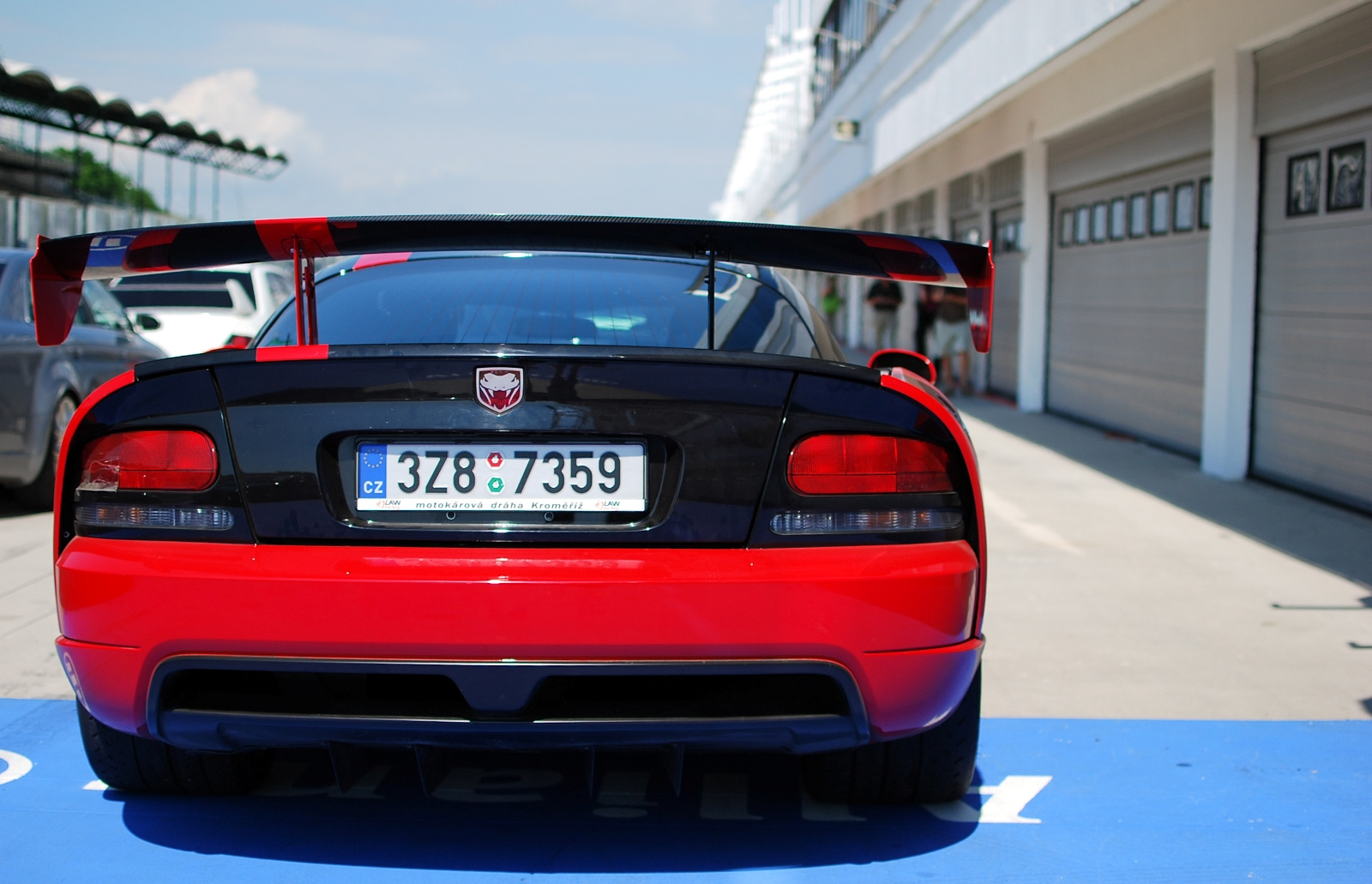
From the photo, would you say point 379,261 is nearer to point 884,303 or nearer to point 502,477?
point 502,477

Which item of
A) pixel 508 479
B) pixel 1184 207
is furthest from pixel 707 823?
pixel 1184 207

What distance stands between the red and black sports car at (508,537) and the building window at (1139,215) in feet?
30.6

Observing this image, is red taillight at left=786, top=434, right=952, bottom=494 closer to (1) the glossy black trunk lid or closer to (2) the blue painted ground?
(1) the glossy black trunk lid

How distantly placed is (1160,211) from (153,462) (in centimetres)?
983

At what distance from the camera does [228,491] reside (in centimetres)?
236

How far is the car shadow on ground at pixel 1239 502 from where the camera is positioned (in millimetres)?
6156

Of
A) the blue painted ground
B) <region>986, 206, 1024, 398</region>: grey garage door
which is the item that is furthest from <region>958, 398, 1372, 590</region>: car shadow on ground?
<region>986, 206, 1024, 398</region>: grey garage door

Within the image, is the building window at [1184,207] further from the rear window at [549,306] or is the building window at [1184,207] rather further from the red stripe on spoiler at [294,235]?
→ the red stripe on spoiler at [294,235]

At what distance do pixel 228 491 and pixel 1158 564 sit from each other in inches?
183

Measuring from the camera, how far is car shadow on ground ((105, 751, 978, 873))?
8.61 feet

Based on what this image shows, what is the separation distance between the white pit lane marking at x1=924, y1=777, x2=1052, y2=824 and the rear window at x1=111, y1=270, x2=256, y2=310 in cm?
1067

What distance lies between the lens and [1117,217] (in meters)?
11.8

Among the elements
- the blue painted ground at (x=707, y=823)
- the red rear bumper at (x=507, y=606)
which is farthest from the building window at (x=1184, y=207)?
the red rear bumper at (x=507, y=606)

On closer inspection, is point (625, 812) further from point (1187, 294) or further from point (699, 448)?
point (1187, 294)
